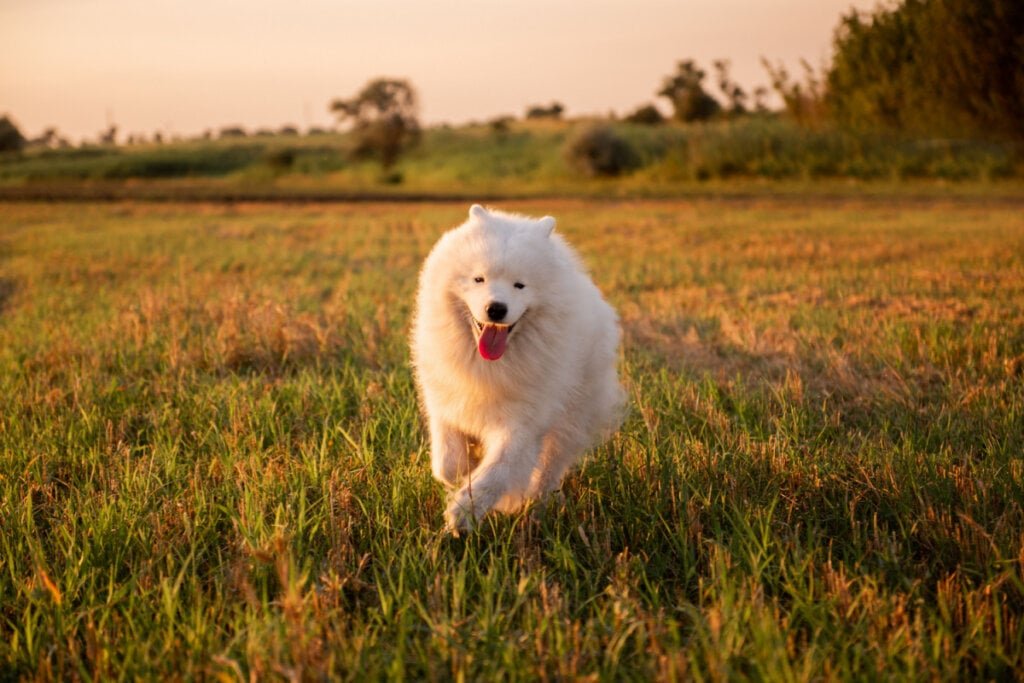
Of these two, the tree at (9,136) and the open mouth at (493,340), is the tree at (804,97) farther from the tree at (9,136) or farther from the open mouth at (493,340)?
the tree at (9,136)

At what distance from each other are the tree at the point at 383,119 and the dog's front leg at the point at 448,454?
4770 cm

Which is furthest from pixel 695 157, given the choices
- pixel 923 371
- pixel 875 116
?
pixel 923 371

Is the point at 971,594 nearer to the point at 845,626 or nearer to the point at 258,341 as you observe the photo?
the point at 845,626

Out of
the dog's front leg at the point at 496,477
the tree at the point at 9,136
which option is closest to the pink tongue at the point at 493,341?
the dog's front leg at the point at 496,477

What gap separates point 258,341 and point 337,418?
1891 millimetres

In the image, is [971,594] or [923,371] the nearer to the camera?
[971,594]

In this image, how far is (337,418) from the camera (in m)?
4.50

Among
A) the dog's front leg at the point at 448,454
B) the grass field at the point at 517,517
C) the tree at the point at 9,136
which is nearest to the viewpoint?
the grass field at the point at 517,517

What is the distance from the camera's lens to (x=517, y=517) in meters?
3.11

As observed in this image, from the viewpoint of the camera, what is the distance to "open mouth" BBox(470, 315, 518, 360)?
10.3 feet

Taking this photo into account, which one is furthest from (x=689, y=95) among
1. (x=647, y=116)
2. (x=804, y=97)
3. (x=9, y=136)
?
(x=9, y=136)

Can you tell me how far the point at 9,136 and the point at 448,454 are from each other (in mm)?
67753

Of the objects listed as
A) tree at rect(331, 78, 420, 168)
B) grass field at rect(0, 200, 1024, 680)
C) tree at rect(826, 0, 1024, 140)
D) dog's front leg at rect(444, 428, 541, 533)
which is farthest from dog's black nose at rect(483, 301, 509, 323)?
tree at rect(331, 78, 420, 168)

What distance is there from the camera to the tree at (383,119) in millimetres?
49469
